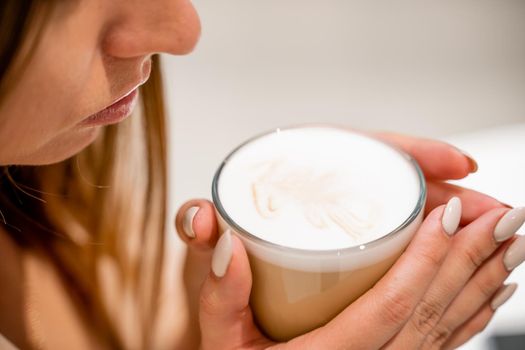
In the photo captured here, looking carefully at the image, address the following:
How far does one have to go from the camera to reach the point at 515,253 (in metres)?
0.50

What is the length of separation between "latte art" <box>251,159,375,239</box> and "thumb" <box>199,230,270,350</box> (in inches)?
1.7

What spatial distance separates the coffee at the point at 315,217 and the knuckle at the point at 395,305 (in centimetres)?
2

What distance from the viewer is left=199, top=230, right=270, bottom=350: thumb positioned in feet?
1.48

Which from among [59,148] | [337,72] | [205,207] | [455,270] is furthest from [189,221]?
[337,72]

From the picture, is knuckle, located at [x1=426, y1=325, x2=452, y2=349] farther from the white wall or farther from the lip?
the white wall

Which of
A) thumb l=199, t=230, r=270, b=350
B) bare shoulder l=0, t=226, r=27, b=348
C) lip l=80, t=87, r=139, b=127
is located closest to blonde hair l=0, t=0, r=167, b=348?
bare shoulder l=0, t=226, r=27, b=348

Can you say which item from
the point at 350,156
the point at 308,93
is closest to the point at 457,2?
the point at 308,93

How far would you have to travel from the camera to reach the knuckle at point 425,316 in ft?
1.64

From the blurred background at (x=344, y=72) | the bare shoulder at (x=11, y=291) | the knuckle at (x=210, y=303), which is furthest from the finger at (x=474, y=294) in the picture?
the blurred background at (x=344, y=72)

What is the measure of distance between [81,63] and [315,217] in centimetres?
21

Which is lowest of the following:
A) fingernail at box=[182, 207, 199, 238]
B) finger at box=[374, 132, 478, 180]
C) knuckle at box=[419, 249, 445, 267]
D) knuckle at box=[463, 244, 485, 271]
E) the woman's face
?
knuckle at box=[463, 244, 485, 271]

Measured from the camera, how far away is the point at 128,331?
791 millimetres

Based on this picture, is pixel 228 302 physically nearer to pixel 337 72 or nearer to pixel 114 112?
pixel 114 112

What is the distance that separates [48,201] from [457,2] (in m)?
0.87
